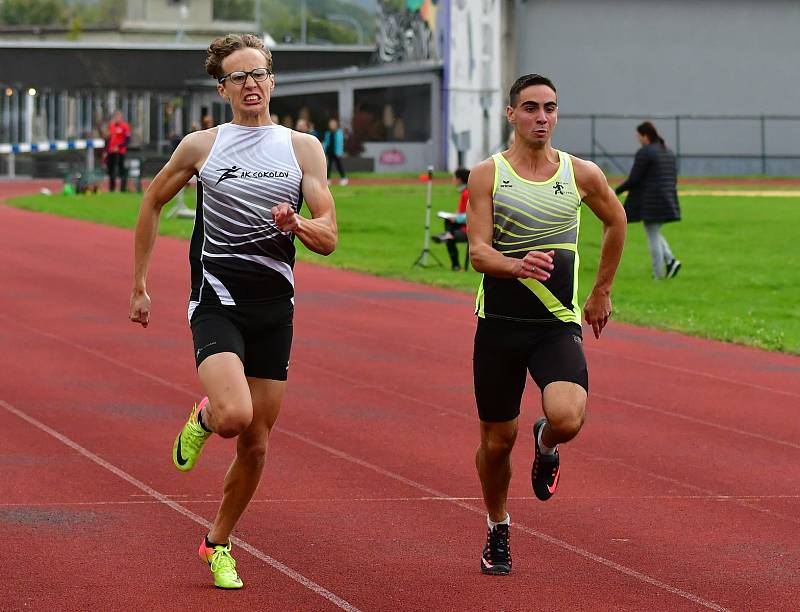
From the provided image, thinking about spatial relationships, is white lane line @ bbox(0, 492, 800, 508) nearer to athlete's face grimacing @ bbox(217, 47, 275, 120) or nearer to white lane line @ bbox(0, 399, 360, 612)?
white lane line @ bbox(0, 399, 360, 612)

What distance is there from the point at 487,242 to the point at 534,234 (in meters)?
0.21

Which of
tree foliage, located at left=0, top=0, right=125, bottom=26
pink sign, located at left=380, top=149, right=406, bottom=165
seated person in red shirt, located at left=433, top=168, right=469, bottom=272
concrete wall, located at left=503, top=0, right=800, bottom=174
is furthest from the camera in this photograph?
tree foliage, located at left=0, top=0, right=125, bottom=26

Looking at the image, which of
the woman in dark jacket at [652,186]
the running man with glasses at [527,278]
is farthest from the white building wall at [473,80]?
the running man with glasses at [527,278]

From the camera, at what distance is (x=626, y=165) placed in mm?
53656

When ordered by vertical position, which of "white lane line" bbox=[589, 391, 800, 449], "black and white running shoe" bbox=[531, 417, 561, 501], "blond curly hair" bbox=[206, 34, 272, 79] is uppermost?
"blond curly hair" bbox=[206, 34, 272, 79]

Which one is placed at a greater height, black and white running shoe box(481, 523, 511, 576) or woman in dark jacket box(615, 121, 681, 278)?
woman in dark jacket box(615, 121, 681, 278)

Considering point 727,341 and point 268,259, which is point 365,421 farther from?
point 727,341

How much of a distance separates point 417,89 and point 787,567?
50502 millimetres

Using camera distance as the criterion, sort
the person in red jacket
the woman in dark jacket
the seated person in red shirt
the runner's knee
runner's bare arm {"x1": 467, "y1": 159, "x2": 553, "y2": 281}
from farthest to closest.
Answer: the person in red jacket
the seated person in red shirt
the woman in dark jacket
runner's bare arm {"x1": 467, "y1": 159, "x2": 553, "y2": 281}
the runner's knee

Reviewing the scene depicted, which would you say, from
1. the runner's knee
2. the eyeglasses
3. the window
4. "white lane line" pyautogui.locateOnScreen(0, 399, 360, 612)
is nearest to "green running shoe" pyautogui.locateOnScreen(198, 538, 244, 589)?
"white lane line" pyautogui.locateOnScreen(0, 399, 360, 612)

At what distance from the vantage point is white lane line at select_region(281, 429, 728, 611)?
647cm

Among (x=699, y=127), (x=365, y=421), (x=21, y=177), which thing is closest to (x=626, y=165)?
(x=699, y=127)

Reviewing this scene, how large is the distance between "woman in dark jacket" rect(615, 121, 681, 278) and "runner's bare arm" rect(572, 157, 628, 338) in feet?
43.0

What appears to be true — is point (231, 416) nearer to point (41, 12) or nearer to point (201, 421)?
point (201, 421)
